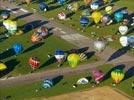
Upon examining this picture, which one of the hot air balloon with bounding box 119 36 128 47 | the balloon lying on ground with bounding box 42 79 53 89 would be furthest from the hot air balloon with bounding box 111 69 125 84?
the hot air balloon with bounding box 119 36 128 47

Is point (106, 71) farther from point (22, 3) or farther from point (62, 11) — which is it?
point (22, 3)

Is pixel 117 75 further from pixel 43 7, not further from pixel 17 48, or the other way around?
pixel 43 7

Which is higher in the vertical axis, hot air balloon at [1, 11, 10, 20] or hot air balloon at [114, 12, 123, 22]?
hot air balloon at [1, 11, 10, 20]

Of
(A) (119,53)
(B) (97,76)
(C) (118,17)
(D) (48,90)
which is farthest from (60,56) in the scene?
(C) (118,17)

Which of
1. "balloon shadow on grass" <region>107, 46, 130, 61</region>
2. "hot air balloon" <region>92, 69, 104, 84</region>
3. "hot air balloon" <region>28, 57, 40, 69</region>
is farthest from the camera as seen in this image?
"balloon shadow on grass" <region>107, 46, 130, 61</region>

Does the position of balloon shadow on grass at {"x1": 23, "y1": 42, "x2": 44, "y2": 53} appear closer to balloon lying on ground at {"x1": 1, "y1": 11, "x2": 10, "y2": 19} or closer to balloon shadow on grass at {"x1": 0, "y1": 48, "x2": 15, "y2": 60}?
balloon shadow on grass at {"x1": 0, "y1": 48, "x2": 15, "y2": 60}

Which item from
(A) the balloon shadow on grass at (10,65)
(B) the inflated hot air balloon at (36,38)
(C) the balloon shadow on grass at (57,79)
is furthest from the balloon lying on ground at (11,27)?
(C) the balloon shadow on grass at (57,79)

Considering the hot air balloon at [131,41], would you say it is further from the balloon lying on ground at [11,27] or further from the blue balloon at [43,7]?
the blue balloon at [43,7]

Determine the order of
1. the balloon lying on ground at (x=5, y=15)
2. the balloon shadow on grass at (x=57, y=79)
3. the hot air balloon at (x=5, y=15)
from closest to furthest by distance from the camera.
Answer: the balloon shadow on grass at (x=57, y=79) → the hot air balloon at (x=5, y=15) → the balloon lying on ground at (x=5, y=15)

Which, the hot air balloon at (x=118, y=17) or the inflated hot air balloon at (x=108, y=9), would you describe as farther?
the inflated hot air balloon at (x=108, y=9)

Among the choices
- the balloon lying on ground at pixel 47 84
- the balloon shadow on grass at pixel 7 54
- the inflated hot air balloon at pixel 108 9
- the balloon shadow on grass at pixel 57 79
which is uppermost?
the balloon lying on ground at pixel 47 84
